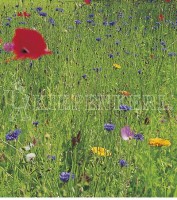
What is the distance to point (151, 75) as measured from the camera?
351cm

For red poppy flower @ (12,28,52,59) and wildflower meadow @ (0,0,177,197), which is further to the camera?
red poppy flower @ (12,28,52,59)

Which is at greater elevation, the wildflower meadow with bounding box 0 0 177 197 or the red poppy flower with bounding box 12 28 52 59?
the red poppy flower with bounding box 12 28 52 59

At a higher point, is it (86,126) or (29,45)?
(29,45)

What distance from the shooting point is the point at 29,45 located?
1.94m

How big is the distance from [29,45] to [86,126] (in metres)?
0.67

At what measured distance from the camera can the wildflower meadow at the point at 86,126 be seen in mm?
1799

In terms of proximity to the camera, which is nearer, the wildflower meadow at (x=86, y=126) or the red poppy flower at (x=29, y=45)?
the wildflower meadow at (x=86, y=126)

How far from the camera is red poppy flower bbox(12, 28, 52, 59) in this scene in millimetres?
1916

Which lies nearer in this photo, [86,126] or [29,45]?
[29,45]

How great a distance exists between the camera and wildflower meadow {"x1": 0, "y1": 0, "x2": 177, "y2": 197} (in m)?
1.80

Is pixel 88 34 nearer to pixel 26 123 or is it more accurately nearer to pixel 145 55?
pixel 145 55

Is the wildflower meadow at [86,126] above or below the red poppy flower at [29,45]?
below

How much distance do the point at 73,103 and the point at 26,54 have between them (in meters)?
0.73

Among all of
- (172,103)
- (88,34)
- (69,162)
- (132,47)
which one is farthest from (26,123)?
(88,34)
